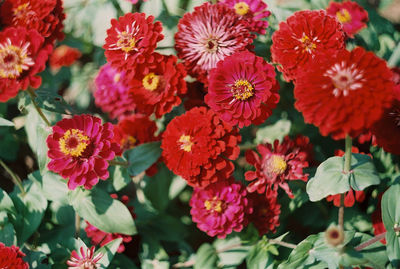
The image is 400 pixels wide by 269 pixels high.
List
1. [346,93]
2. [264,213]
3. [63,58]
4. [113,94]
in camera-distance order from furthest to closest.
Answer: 1. [63,58]
2. [113,94]
3. [264,213]
4. [346,93]

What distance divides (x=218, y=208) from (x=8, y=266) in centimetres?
97

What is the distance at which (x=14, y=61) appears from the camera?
63.8 inches

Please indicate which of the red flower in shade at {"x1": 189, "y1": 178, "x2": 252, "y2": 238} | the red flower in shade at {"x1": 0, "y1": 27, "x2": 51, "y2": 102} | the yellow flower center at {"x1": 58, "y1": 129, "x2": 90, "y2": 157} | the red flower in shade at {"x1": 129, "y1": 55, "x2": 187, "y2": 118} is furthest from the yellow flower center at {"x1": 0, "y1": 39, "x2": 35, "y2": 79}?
the red flower in shade at {"x1": 189, "y1": 178, "x2": 252, "y2": 238}

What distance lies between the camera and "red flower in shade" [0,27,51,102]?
1.59 meters

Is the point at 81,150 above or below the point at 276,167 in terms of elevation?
above

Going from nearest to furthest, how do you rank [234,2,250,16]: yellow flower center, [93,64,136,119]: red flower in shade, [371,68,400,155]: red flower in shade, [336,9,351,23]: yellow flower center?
[371,68,400,155]: red flower in shade, [234,2,250,16]: yellow flower center, [336,9,351,23]: yellow flower center, [93,64,136,119]: red flower in shade

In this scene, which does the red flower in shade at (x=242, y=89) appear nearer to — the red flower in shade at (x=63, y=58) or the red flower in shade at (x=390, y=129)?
the red flower in shade at (x=390, y=129)

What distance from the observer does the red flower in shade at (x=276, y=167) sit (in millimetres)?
1785

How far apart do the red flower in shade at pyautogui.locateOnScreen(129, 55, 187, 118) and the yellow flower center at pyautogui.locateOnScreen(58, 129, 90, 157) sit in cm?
39

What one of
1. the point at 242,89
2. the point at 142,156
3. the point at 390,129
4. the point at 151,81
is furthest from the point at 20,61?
the point at 390,129

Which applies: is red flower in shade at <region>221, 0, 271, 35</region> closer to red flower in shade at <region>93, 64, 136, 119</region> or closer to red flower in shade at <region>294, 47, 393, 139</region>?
red flower in shade at <region>294, 47, 393, 139</region>

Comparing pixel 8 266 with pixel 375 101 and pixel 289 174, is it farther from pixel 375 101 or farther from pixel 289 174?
pixel 375 101

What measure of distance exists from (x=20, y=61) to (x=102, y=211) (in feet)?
2.69

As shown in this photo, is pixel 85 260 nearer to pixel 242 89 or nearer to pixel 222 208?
pixel 222 208
